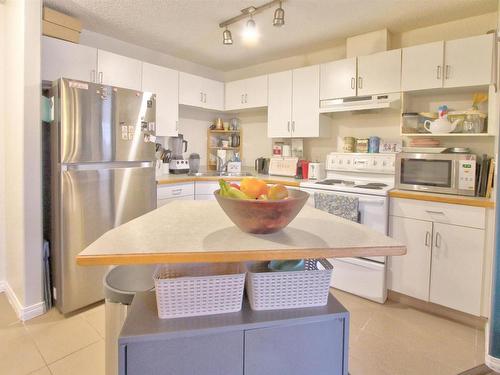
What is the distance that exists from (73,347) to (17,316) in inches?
26.1

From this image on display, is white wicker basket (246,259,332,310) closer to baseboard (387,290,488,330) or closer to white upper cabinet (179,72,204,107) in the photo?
baseboard (387,290,488,330)

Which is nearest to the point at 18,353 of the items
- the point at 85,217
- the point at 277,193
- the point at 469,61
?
the point at 85,217

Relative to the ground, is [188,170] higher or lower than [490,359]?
higher

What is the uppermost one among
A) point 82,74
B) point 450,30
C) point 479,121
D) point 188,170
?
point 450,30

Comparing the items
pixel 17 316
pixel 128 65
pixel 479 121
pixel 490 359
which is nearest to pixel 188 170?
pixel 128 65

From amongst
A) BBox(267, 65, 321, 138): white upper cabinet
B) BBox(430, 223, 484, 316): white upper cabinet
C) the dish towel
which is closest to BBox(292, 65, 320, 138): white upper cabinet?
BBox(267, 65, 321, 138): white upper cabinet

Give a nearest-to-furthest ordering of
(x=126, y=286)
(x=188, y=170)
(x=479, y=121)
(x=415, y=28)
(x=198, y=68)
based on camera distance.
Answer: (x=126, y=286)
(x=479, y=121)
(x=415, y=28)
(x=188, y=170)
(x=198, y=68)

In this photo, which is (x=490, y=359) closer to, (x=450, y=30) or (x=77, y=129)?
(x=450, y=30)

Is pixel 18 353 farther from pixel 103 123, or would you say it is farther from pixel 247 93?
pixel 247 93

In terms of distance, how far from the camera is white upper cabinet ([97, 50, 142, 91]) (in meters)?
2.78

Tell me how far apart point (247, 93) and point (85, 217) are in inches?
92.0

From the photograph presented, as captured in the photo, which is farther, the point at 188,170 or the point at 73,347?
the point at 188,170

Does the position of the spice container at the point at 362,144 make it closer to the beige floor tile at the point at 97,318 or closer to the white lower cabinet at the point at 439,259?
the white lower cabinet at the point at 439,259

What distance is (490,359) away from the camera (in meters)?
1.83
